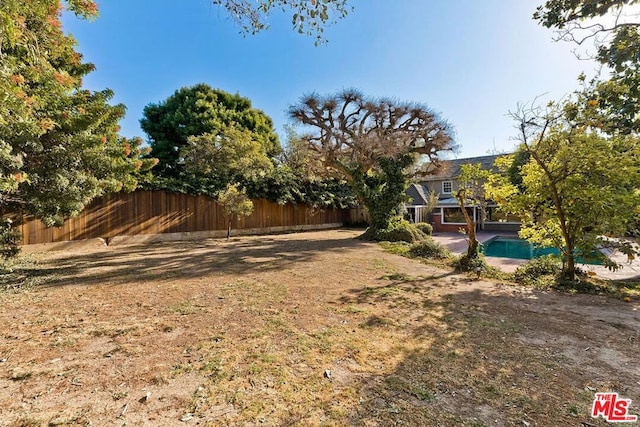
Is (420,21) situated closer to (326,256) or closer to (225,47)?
(225,47)

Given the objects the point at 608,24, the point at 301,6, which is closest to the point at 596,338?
the point at 301,6

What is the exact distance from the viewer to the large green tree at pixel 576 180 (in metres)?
4.66

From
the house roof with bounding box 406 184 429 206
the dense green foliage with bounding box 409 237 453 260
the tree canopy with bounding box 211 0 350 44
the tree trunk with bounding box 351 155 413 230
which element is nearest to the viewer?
the tree canopy with bounding box 211 0 350 44

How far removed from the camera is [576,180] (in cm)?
495

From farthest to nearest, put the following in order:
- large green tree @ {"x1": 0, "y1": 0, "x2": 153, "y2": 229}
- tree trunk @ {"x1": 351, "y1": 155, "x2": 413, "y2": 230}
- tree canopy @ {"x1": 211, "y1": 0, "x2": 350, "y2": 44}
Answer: tree trunk @ {"x1": 351, "y1": 155, "x2": 413, "y2": 230}
large green tree @ {"x1": 0, "y1": 0, "x2": 153, "y2": 229}
tree canopy @ {"x1": 211, "y1": 0, "x2": 350, "y2": 44}

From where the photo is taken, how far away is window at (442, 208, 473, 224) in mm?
19297

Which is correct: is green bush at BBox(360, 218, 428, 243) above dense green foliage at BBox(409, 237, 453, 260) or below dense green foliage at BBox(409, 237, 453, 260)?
above

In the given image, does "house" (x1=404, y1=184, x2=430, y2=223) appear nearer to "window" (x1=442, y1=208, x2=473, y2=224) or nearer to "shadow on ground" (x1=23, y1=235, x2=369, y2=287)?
"window" (x1=442, y1=208, x2=473, y2=224)

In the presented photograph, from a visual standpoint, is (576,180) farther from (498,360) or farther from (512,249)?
(512,249)

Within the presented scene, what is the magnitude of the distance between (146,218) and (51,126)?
692cm

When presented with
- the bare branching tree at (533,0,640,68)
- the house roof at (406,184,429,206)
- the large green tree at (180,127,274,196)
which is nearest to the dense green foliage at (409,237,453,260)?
the bare branching tree at (533,0,640,68)

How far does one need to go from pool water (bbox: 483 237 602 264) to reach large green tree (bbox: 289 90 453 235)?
14.3 feet

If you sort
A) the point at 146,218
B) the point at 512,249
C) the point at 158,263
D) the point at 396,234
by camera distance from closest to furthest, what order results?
1. the point at 158,263
2. the point at 146,218
3. the point at 396,234
4. the point at 512,249

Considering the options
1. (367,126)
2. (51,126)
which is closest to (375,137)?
(367,126)
